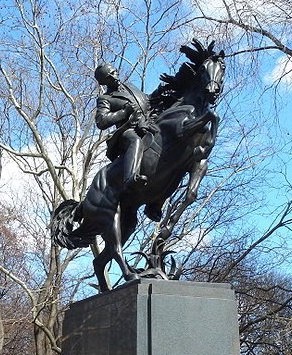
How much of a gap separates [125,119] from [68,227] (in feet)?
4.80

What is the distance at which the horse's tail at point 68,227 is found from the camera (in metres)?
6.59

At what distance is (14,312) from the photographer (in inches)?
985

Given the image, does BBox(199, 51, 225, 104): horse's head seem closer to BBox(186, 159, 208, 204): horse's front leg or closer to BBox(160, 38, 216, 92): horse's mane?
BBox(160, 38, 216, 92): horse's mane

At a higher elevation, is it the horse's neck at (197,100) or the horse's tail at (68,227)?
the horse's neck at (197,100)

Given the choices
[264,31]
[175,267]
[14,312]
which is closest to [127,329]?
[175,267]

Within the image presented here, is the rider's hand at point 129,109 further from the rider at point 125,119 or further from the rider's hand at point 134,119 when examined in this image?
the rider's hand at point 134,119

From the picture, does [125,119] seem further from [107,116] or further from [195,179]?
[195,179]

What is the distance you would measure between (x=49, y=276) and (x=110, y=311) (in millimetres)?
11698

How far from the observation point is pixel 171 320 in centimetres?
491

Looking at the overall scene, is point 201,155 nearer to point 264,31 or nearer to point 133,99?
point 133,99

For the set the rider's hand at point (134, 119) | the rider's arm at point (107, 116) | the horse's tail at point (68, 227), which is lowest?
the horse's tail at point (68, 227)

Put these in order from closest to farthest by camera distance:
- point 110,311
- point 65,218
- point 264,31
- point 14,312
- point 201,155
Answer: point 110,311
point 201,155
point 65,218
point 264,31
point 14,312

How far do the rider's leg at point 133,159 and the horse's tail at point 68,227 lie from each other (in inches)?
45.4

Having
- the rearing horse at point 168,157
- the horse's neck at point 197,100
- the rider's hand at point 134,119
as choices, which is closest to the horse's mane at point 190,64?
the rearing horse at point 168,157
